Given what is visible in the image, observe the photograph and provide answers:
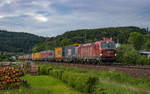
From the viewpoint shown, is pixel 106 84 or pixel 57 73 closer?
pixel 106 84

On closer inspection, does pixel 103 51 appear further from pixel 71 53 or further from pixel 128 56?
pixel 128 56

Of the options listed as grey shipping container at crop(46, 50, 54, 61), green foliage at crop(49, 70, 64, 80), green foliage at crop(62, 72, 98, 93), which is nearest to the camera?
green foliage at crop(62, 72, 98, 93)

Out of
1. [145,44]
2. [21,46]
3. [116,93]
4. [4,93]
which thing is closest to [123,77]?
[116,93]

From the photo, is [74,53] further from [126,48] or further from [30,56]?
[30,56]

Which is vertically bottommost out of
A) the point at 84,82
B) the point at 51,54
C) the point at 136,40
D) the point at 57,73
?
the point at 57,73

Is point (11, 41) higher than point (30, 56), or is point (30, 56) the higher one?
point (11, 41)

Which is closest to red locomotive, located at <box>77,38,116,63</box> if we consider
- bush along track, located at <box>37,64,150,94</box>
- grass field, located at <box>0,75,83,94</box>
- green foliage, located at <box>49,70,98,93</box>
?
bush along track, located at <box>37,64,150,94</box>

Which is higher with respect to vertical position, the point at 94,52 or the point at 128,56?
the point at 94,52

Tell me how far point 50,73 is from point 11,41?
446 feet

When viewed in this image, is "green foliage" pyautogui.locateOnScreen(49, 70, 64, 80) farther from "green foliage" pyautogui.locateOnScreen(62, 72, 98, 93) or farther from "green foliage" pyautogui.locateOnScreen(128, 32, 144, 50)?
"green foliage" pyautogui.locateOnScreen(128, 32, 144, 50)

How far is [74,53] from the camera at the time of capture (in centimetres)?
4644

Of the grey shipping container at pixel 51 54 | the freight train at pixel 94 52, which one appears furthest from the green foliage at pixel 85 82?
the grey shipping container at pixel 51 54

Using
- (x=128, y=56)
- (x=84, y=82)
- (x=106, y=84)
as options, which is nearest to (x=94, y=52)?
(x=84, y=82)

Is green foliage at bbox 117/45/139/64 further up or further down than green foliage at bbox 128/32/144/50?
further down
